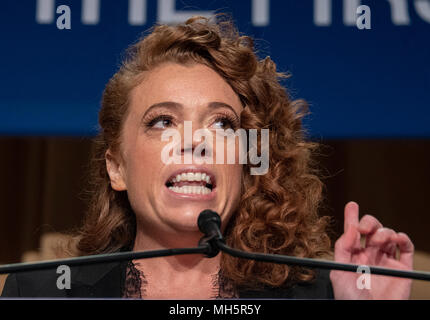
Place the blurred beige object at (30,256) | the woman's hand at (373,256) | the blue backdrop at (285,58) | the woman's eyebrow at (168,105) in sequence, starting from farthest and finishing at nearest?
the blurred beige object at (30,256) → the blue backdrop at (285,58) → the woman's eyebrow at (168,105) → the woman's hand at (373,256)

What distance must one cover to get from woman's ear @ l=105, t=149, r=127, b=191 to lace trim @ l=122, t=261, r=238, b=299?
148mm

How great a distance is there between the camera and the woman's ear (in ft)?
3.56

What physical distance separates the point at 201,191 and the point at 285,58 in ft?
1.41

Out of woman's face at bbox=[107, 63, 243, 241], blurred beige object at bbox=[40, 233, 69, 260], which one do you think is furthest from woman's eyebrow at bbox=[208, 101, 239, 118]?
blurred beige object at bbox=[40, 233, 69, 260]

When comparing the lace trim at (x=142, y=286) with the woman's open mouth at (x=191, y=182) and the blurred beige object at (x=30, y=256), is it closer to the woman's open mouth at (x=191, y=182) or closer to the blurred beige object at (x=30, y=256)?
the woman's open mouth at (x=191, y=182)

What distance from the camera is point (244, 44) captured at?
1160 millimetres

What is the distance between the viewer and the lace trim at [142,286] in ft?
3.29

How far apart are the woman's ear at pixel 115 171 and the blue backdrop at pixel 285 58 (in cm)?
14

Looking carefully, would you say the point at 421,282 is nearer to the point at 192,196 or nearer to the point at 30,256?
the point at 192,196

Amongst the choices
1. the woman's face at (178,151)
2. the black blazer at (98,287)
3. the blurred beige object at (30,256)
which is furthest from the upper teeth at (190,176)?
the blurred beige object at (30,256)

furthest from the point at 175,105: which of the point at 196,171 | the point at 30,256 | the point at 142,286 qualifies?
the point at 30,256

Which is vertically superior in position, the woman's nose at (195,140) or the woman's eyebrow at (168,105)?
the woman's eyebrow at (168,105)

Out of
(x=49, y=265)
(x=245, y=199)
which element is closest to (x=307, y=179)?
(x=245, y=199)
